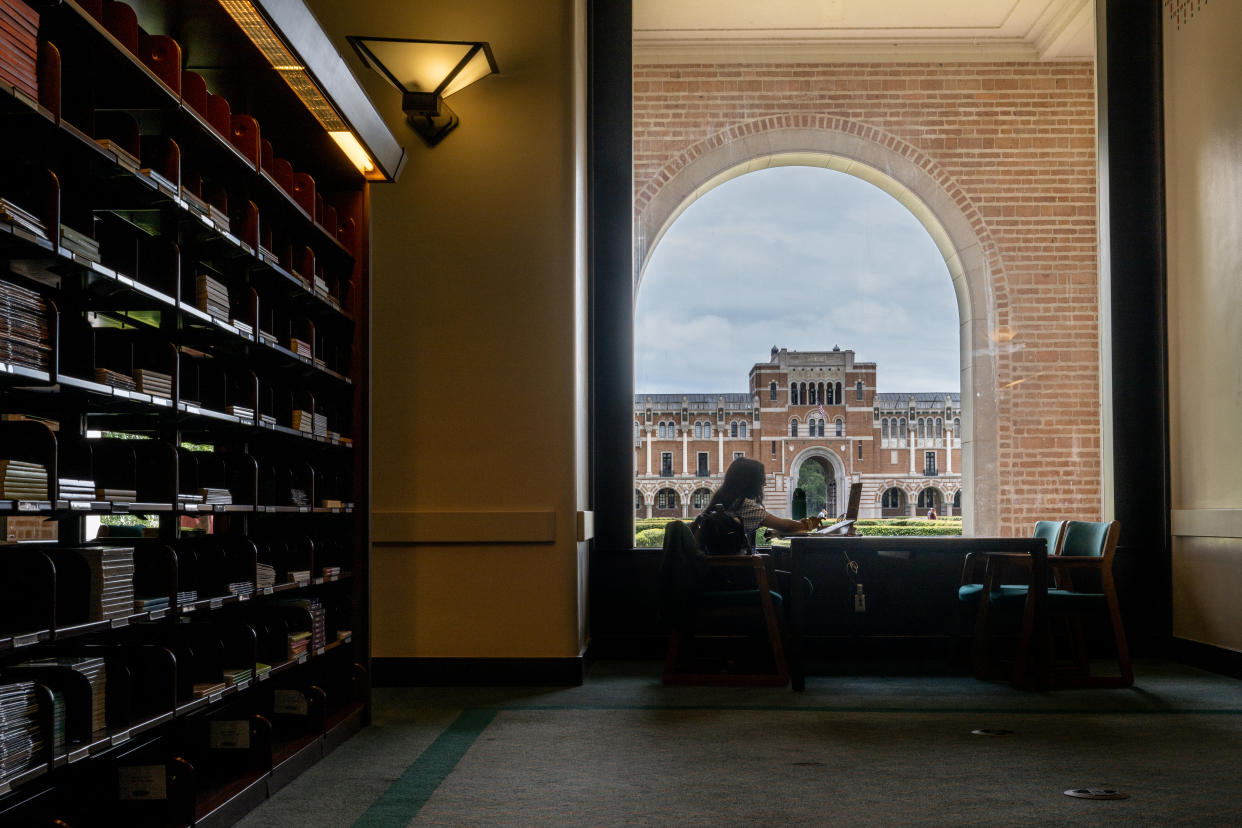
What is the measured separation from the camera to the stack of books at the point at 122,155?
7.43 ft

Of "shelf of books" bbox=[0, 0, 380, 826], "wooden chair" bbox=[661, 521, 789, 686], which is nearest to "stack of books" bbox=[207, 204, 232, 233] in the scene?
"shelf of books" bbox=[0, 0, 380, 826]

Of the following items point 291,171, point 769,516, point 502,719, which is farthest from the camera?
point 769,516

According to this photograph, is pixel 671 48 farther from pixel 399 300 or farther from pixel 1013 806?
pixel 1013 806

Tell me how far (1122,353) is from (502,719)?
4.22 meters

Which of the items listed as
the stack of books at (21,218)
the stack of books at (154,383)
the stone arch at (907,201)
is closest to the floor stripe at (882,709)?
the stone arch at (907,201)

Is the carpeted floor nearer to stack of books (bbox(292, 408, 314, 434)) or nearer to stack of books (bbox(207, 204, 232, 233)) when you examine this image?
stack of books (bbox(292, 408, 314, 434))

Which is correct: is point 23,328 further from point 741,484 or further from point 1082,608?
point 1082,608

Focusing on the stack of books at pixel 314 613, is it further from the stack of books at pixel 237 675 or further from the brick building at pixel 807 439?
the brick building at pixel 807 439

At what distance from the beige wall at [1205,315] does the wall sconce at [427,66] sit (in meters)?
3.81

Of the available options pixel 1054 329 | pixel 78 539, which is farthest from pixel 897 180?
pixel 78 539

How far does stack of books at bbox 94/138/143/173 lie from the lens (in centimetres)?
226

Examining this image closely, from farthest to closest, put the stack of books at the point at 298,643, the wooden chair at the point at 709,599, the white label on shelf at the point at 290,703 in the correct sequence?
the wooden chair at the point at 709,599 < the white label on shelf at the point at 290,703 < the stack of books at the point at 298,643

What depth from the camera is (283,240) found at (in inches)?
146

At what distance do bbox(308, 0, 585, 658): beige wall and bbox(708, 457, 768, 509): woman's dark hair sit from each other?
80cm
